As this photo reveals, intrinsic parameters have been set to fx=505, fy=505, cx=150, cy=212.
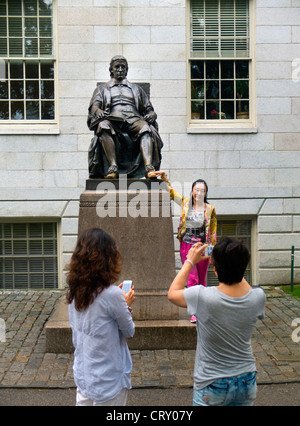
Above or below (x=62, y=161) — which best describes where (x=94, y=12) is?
above

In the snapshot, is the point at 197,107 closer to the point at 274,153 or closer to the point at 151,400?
the point at 274,153

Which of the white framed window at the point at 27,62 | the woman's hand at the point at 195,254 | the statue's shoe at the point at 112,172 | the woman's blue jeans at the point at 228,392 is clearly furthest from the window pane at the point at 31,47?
the woman's blue jeans at the point at 228,392

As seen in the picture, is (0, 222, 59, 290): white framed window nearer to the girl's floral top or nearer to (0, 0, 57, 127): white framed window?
(0, 0, 57, 127): white framed window

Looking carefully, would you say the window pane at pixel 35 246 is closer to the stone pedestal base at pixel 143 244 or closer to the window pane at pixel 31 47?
the window pane at pixel 31 47

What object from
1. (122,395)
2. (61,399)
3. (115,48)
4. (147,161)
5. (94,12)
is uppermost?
(94,12)

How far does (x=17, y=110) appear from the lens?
34.3 ft

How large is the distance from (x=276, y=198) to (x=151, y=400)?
21.1 feet

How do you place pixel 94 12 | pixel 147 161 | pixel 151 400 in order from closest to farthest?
pixel 151 400 < pixel 147 161 < pixel 94 12

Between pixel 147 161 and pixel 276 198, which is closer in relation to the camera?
pixel 147 161

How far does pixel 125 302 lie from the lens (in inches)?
123

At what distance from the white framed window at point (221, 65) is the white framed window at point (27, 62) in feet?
9.57

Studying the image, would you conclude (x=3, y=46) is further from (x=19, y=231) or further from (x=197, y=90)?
(x=197, y=90)

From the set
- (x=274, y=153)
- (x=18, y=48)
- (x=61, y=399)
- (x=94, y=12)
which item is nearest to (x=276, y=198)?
(x=274, y=153)

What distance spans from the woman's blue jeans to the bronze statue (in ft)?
14.3
